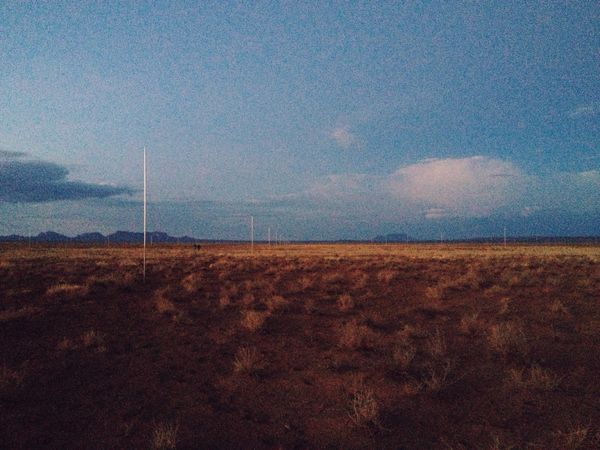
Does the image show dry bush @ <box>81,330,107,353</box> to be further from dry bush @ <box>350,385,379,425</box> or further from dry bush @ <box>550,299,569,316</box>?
dry bush @ <box>550,299,569,316</box>

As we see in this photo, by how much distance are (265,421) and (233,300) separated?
8840 mm

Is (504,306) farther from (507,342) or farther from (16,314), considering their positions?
(16,314)

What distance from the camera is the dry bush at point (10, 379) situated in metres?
6.29

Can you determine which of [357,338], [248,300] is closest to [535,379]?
[357,338]

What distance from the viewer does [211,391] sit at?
21.4ft

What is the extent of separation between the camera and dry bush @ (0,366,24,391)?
248 inches

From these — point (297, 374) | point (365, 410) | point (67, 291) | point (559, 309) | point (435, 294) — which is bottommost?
point (297, 374)

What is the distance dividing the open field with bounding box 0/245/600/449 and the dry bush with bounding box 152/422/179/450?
2cm

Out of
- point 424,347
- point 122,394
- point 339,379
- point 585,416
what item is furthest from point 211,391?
point 585,416

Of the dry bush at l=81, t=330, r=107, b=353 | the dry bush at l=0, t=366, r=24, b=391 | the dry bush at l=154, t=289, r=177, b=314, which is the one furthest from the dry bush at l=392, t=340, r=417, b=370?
the dry bush at l=154, t=289, r=177, b=314

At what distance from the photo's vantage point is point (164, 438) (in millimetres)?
4816

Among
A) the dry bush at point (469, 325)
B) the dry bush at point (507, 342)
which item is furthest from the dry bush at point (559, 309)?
the dry bush at point (507, 342)

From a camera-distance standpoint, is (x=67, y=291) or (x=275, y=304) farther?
(x=67, y=291)

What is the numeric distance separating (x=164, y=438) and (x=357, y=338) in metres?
4.89
